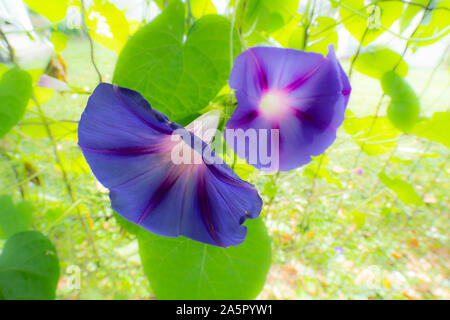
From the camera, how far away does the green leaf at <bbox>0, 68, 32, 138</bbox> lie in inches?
18.1

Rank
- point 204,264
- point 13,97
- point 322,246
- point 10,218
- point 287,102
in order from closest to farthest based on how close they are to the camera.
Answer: point 287,102 → point 13,97 → point 204,264 → point 10,218 → point 322,246

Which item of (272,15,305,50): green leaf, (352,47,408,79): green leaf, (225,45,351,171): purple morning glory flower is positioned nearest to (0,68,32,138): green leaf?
(225,45,351,171): purple morning glory flower

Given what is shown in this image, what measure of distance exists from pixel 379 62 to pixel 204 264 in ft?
1.86

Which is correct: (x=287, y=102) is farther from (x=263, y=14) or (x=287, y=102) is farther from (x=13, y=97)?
(x=13, y=97)

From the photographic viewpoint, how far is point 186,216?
1.30 feet

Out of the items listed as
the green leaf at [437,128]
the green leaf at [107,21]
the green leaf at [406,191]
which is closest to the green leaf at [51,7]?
the green leaf at [107,21]

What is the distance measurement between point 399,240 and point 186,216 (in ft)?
5.91

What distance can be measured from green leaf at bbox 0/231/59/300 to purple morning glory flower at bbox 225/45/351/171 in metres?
0.55

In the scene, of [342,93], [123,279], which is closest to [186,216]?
[342,93]

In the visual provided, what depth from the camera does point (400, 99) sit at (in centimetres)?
54

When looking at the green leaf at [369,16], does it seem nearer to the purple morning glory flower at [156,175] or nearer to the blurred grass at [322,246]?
the purple morning glory flower at [156,175]

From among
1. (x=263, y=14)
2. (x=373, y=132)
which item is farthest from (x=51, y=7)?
(x=373, y=132)

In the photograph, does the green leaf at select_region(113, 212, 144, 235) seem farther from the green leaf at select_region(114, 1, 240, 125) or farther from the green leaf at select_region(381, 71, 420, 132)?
the green leaf at select_region(381, 71, 420, 132)

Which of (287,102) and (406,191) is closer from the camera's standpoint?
(287,102)
